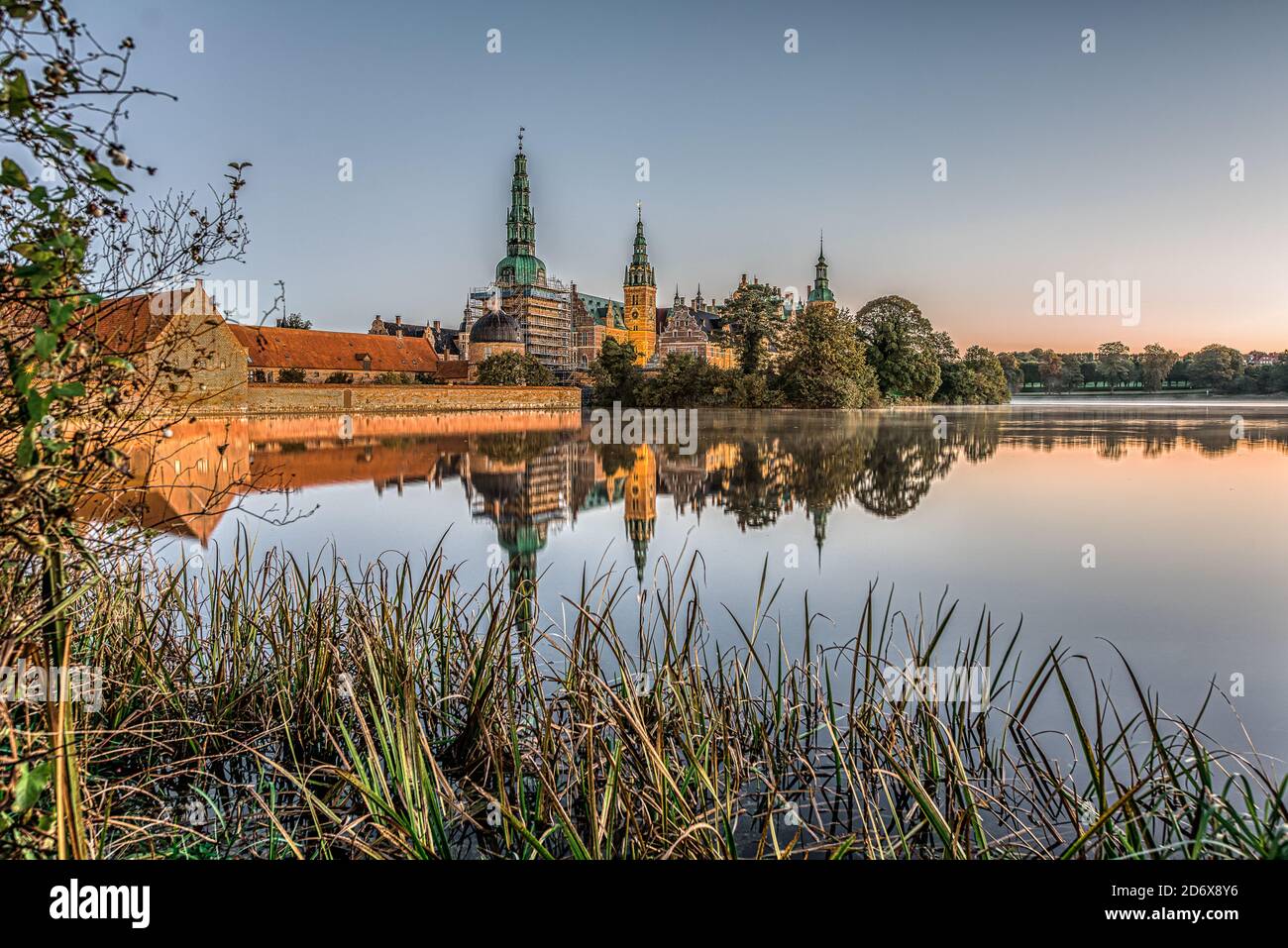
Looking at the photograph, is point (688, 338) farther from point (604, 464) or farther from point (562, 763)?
point (562, 763)

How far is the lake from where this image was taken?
5.04 metres

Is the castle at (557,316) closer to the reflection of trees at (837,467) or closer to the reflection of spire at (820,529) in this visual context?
the reflection of trees at (837,467)

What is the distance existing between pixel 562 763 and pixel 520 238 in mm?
87712

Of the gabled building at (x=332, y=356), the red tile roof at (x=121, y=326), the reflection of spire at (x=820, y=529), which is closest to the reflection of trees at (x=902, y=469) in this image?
the reflection of spire at (x=820, y=529)

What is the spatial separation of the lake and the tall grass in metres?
0.62

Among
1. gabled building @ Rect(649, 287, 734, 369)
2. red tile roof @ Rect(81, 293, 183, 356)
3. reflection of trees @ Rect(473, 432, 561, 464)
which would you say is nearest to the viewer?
red tile roof @ Rect(81, 293, 183, 356)

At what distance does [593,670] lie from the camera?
9.13 feet

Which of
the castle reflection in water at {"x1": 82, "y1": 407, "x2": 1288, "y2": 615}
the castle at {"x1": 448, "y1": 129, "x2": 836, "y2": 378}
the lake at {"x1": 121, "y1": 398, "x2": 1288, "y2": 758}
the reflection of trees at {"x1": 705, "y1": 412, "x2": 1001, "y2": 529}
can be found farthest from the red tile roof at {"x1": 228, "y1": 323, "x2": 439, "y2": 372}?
the reflection of trees at {"x1": 705, "y1": 412, "x2": 1001, "y2": 529}

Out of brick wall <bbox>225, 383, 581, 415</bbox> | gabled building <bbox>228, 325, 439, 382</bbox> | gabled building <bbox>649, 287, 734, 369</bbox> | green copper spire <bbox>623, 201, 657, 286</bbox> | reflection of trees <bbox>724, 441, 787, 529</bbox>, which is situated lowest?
reflection of trees <bbox>724, 441, 787, 529</bbox>

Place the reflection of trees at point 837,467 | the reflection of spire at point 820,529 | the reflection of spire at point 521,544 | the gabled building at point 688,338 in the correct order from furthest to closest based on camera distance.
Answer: the gabled building at point 688,338 → the reflection of trees at point 837,467 → the reflection of spire at point 820,529 → the reflection of spire at point 521,544

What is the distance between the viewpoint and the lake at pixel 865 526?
5039 mm

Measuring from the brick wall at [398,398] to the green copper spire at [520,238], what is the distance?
131 ft

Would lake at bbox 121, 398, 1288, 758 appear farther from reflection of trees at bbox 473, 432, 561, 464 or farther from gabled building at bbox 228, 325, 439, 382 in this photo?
gabled building at bbox 228, 325, 439, 382
